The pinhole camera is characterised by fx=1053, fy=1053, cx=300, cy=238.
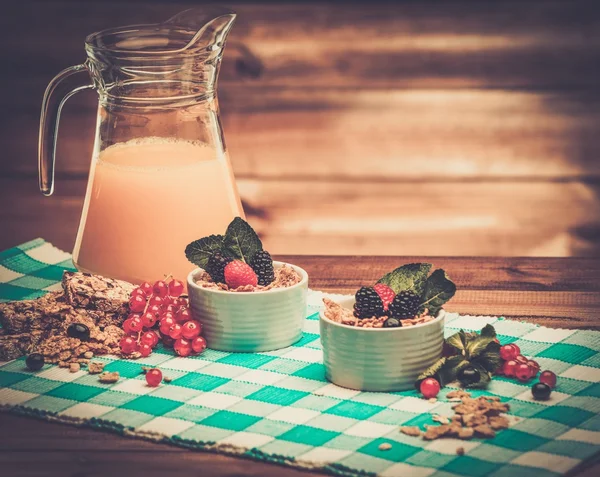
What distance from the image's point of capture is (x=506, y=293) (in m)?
1.57

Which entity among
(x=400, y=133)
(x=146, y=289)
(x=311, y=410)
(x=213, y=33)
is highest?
(x=213, y=33)

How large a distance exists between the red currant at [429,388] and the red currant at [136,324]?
0.39 m

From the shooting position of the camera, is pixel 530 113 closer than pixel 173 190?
No

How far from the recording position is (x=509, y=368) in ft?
4.06

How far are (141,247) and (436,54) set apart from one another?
124 cm

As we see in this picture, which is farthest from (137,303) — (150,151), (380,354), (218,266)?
(380,354)

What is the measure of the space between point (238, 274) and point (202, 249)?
0.08m

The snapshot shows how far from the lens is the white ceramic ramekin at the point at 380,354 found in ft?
3.92

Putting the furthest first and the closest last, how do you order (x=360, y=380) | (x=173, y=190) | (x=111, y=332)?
(x=173, y=190) < (x=111, y=332) < (x=360, y=380)

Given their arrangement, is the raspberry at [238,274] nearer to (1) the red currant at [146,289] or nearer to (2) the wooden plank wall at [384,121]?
(1) the red currant at [146,289]

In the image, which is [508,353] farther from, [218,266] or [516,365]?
[218,266]

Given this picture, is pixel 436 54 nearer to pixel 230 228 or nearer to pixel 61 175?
pixel 61 175

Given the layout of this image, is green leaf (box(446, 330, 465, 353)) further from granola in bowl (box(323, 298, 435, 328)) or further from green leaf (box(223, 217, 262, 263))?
green leaf (box(223, 217, 262, 263))

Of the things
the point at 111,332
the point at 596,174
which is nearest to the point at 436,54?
the point at 596,174
